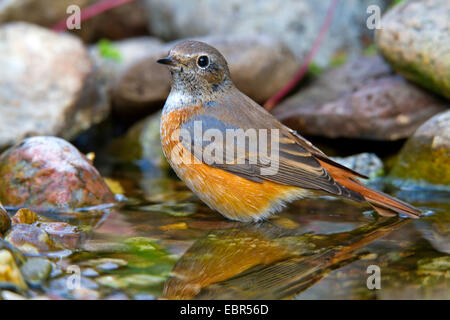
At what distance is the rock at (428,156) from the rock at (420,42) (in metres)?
0.56

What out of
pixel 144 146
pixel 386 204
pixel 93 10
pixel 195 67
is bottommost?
pixel 386 204

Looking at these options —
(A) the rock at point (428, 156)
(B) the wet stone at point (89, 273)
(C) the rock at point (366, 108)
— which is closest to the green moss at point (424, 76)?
(C) the rock at point (366, 108)

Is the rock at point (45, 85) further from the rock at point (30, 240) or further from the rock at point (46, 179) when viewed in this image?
the rock at point (30, 240)

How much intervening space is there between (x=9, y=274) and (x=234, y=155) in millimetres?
2123

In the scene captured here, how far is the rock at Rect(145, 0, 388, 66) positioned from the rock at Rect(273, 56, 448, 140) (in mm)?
1494

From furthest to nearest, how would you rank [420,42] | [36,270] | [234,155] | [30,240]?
[420,42], [234,155], [30,240], [36,270]

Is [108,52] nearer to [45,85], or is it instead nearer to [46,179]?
[45,85]

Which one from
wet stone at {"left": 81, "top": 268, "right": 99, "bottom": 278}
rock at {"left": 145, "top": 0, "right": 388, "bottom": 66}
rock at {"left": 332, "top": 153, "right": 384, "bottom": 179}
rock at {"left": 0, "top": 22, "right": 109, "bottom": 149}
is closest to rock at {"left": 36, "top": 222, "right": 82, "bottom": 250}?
wet stone at {"left": 81, "top": 268, "right": 99, "bottom": 278}

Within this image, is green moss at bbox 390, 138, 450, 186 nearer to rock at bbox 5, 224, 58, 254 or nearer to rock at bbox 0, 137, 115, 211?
rock at bbox 0, 137, 115, 211

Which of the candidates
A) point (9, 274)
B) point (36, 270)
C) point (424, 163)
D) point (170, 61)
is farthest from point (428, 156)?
point (9, 274)

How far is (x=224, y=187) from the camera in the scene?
15.4 ft

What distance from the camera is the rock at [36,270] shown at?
338 cm

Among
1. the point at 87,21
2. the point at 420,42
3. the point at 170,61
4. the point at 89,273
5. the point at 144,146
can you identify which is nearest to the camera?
the point at 89,273

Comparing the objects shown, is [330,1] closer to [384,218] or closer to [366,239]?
[384,218]
